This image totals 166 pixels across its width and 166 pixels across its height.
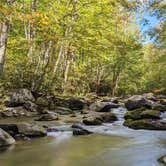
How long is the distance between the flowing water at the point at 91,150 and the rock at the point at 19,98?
19.7 feet

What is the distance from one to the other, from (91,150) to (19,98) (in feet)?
28.9

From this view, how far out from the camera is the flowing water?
6238 mm

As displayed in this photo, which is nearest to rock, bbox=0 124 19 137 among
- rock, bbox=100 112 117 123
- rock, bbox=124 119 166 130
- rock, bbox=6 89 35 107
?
rock, bbox=124 119 166 130

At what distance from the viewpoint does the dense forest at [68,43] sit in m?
14.4

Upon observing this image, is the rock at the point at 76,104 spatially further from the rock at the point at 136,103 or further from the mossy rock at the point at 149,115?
the mossy rock at the point at 149,115

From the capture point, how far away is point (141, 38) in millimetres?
36031

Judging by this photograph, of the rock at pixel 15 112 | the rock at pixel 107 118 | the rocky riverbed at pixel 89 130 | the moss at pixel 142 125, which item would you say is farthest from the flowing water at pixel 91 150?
the rock at pixel 15 112

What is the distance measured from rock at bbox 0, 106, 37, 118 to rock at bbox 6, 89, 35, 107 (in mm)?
784

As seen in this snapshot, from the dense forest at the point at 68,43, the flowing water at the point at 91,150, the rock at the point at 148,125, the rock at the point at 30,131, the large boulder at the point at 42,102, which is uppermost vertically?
the dense forest at the point at 68,43

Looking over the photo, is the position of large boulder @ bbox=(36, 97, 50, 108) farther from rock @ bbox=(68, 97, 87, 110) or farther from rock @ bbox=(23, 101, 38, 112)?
rock @ bbox=(68, 97, 87, 110)

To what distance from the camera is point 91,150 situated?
729cm

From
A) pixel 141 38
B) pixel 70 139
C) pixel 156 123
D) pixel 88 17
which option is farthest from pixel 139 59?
pixel 70 139

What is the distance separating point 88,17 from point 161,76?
25.1 m

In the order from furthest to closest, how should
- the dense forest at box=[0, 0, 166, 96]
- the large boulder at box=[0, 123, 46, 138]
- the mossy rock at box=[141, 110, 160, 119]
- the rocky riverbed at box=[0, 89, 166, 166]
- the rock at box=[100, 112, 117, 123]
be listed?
Result: 1. the dense forest at box=[0, 0, 166, 96]
2. the rock at box=[100, 112, 117, 123]
3. the mossy rock at box=[141, 110, 160, 119]
4. the large boulder at box=[0, 123, 46, 138]
5. the rocky riverbed at box=[0, 89, 166, 166]
